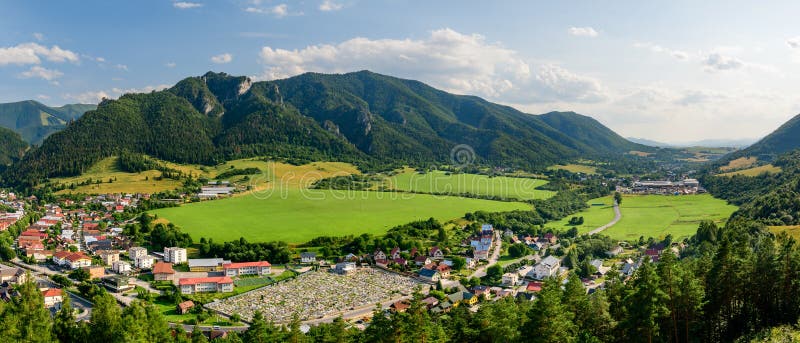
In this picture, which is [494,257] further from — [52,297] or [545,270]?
[52,297]

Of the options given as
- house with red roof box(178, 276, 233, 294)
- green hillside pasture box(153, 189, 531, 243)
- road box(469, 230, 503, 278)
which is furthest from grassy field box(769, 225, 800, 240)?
house with red roof box(178, 276, 233, 294)

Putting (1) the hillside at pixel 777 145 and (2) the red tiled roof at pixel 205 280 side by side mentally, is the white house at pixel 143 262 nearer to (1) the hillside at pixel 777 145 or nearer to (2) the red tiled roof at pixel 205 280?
(2) the red tiled roof at pixel 205 280

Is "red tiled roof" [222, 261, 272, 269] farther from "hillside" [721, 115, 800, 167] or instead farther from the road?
"hillside" [721, 115, 800, 167]

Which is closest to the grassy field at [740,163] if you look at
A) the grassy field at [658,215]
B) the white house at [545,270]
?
the grassy field at [658,215]

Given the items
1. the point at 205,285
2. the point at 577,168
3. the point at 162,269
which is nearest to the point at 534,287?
the point at 205,285

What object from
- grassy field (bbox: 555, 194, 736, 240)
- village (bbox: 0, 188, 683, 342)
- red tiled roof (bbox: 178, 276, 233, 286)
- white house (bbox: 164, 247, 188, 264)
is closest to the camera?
village (bbox: 0, 188, 683, 342)

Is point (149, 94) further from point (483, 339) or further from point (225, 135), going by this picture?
point (483, 339)
